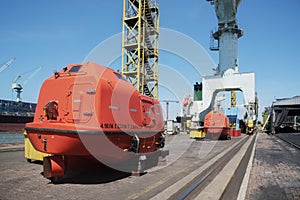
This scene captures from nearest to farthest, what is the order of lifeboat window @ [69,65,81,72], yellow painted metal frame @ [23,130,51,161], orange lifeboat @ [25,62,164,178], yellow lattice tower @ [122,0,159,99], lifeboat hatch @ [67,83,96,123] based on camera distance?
orange lifeboat @ [25,62,164,178] → lifeboat hatch @ [67,83,96,123] → lifeboat window @ [69,65,81,72] → yellow painted metal frame @ [23,130,51,161] → yellow lattice tower @ [122,0,159,99]

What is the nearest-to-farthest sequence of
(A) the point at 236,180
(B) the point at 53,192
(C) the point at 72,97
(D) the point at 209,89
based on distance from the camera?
(B) the point at 53,192
(C) the point at 72,97
(A) the point at 236,180
(D) the point at 209,89

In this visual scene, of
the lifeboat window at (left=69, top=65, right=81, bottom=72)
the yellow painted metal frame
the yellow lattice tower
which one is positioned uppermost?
the yellow lattice tower

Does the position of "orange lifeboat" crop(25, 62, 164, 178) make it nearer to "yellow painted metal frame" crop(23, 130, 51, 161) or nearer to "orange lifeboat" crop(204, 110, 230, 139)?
"yellow painted metal frame" crop(23, 130, 51, 161)

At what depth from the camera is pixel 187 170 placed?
7566 mm

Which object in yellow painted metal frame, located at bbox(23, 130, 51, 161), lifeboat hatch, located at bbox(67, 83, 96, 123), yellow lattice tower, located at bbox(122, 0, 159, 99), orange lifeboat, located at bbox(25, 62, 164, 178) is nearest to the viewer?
orange lifeboat, located at bbox(25, 62, 164, 178)

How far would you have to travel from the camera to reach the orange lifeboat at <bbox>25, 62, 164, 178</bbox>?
516cm

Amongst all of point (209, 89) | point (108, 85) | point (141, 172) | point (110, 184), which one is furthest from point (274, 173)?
point (209, 89)

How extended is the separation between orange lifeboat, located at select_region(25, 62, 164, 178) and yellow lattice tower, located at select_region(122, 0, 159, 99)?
1229cm

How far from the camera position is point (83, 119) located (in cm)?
530

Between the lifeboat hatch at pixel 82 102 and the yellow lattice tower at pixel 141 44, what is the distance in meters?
12.8

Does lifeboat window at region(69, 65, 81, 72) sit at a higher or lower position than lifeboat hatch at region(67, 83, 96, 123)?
higher

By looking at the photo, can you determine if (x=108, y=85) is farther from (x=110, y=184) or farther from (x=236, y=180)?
(x=236, y=180)

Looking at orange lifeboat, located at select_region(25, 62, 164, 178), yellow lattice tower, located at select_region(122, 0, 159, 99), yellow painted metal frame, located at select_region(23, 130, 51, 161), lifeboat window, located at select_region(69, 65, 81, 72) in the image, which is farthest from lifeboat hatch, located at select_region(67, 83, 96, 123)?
yellow lattice tower, located at select_region(122, 0, 159, 99)

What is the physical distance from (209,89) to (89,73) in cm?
2691
